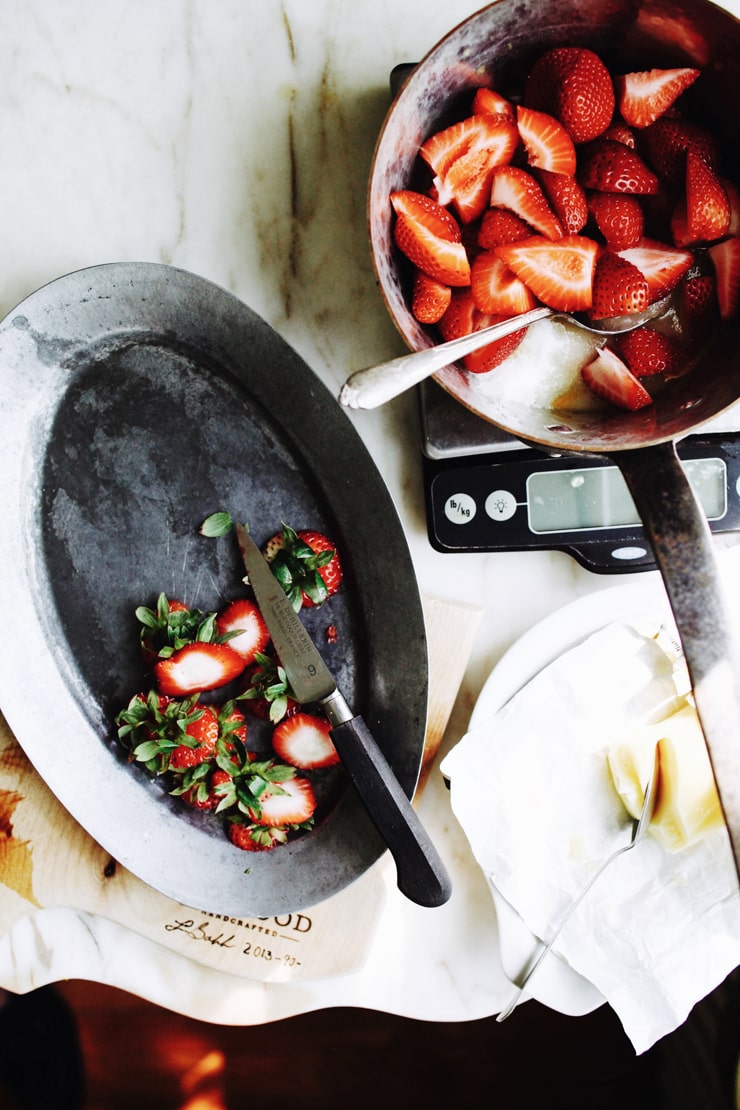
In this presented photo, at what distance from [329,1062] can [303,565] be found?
87 cm

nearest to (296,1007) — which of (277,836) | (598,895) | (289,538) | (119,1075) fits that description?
(277,836)

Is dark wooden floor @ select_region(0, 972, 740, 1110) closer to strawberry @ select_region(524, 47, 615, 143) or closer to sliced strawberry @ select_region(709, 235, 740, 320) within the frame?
sliced strawberry @ select_region(709, 235, 740, 320)

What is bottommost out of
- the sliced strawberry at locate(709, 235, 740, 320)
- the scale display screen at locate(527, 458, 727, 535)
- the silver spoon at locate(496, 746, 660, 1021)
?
the silver spoon at locate(496, 746, 660, 1021)

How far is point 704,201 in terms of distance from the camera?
1.95 feet

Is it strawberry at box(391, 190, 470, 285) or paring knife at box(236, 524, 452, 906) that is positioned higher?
strawberry at box(391, 190, 470, 285)

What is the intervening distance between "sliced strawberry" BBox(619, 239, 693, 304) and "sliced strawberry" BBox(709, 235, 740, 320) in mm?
19

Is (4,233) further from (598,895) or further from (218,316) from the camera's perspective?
(598,895)

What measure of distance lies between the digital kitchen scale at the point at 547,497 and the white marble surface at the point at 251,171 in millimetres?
46

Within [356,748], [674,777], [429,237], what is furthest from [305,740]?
[429,237]

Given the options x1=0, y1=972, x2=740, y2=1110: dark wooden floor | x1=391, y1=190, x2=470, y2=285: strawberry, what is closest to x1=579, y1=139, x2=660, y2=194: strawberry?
x1=391, y1=190, x2=470, y2=285: strawberry

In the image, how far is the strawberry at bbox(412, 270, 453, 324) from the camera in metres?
0.62

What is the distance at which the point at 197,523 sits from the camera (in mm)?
760

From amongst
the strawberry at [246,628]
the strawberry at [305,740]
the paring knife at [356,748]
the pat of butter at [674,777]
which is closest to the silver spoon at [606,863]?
the pat of butter at [674,777]

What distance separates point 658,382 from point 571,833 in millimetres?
393
